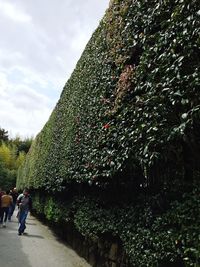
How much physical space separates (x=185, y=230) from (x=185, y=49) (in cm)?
233

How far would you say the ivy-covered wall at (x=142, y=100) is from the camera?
5305mm

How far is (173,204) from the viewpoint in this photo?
550 cm

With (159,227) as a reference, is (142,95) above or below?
above

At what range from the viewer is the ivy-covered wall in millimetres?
5305

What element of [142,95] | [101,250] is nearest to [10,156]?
[101,250]

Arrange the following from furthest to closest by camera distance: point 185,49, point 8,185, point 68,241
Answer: point 8,185 → point 68,241 → point 185,49

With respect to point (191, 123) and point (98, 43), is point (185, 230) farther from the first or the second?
point (98, 43)

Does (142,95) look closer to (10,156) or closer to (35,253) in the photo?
(35,253)

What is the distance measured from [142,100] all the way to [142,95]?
0.14 metres

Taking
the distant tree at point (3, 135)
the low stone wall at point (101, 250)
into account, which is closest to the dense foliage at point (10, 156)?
the distant tree at point (3, 135)

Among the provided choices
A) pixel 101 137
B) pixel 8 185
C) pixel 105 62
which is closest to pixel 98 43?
pixel 105 62

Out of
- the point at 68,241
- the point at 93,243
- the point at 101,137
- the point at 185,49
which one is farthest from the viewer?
the point at 68,241

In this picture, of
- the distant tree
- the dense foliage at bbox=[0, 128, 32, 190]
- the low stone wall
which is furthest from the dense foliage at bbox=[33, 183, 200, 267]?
the distant tree

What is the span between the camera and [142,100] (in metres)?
6.42
